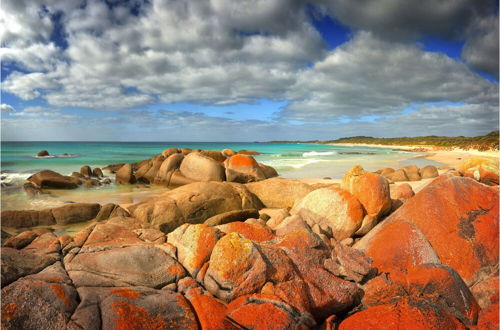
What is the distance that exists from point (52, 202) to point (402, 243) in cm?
1233

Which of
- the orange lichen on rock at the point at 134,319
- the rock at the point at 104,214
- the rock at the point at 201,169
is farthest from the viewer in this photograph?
the rock at the point at 201,169

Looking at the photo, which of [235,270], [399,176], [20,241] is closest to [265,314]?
[235,270]

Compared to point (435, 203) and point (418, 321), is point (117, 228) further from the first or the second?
point (435, 203)

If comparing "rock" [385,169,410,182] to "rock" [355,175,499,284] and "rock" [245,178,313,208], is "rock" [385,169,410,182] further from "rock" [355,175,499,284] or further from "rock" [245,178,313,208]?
"rock" [355,175,499,284]

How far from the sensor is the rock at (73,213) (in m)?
8.04

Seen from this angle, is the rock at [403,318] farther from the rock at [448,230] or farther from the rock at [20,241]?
the rock at [20,241]

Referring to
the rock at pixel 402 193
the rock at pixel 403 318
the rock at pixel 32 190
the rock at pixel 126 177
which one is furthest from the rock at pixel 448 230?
the rock at pixel 126 177

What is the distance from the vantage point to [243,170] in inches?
611

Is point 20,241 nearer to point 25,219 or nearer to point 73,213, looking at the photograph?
point 73,213

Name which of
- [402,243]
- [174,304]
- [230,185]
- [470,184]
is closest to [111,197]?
[230,185]

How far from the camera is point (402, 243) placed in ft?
14.6

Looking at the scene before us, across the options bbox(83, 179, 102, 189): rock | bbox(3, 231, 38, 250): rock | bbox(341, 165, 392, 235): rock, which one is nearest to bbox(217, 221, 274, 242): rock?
bbox(341, 165, 392, 235): rock

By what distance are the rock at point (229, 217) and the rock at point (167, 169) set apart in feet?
31.7

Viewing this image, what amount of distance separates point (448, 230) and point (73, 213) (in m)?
8.94
